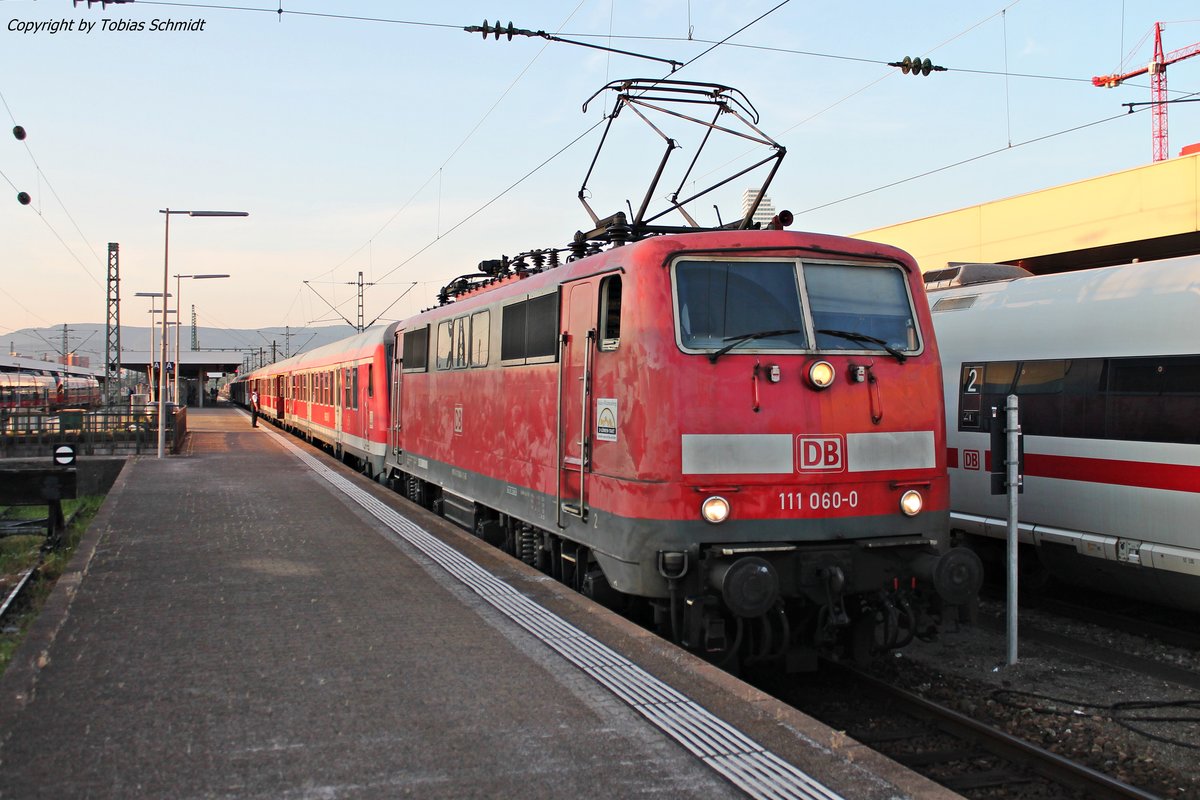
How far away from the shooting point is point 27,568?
13.5 m

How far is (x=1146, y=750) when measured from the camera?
20.2 feet

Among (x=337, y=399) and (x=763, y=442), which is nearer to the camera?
(x=763, y=442)

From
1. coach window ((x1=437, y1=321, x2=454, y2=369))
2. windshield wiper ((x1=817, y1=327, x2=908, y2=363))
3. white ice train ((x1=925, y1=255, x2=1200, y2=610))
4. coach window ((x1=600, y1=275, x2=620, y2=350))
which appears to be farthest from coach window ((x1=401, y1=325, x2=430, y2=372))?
windshield wiper ((x1=817, y1=327, x2=908, y2=363))

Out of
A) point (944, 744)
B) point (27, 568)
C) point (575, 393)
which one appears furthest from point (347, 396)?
point (944, 744)

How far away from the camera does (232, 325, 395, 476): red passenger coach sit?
1833 centimetres

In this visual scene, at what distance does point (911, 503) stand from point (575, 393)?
270 cm

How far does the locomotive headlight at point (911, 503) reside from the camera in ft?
22.7

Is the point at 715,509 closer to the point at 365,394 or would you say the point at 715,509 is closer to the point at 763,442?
the point at 763,442

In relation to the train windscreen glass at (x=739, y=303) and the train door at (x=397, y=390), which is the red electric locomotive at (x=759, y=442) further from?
the train door at (x=397, y=390)

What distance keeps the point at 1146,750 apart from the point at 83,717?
6.37 m

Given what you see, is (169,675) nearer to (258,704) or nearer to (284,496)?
(258,704)

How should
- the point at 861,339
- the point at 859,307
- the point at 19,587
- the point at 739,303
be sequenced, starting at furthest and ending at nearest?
the point at 19,587 < the point at 859,307 < the point at 861,339 < the point at 739,303

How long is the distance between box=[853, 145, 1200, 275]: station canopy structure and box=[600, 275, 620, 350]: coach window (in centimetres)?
1422

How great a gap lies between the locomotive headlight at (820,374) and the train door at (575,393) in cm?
172
